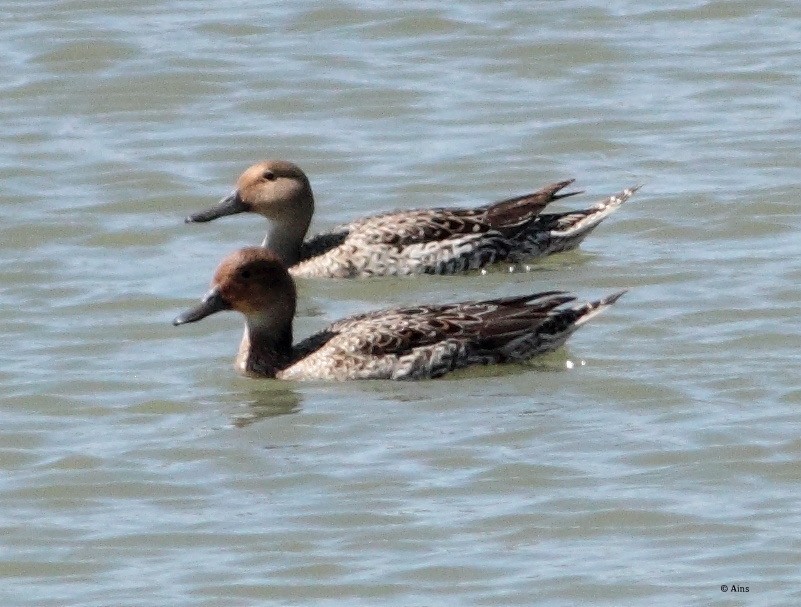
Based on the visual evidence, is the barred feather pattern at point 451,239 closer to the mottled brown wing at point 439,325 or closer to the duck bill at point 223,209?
the duck bill at point 223,209

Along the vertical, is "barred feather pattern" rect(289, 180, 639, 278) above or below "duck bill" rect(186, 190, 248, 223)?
below

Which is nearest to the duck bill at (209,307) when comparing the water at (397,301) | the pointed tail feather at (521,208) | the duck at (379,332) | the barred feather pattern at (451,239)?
the duck at (379,332)

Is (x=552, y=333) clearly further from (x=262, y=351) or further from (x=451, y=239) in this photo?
(x=451, y=239)

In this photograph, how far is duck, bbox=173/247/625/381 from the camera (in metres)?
13.2

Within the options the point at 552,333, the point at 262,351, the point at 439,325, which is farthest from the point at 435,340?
the point at 262,351

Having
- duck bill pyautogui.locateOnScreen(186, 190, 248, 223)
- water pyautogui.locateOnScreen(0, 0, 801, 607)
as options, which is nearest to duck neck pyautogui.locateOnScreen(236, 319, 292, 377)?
water pyautogui.locateOnScreen(0, 0, 801, 607)

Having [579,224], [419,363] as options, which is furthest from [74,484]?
[579,224]

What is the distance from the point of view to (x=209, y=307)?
13.5 m

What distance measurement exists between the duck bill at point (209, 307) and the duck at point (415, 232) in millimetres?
2171

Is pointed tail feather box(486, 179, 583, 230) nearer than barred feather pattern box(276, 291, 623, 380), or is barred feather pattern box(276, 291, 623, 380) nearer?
barred feather pattern box(276, 291, 623, 380)

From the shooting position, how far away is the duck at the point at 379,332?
13242 millimetres

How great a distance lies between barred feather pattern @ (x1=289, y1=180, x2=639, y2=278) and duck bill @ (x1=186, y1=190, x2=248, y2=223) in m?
0.51

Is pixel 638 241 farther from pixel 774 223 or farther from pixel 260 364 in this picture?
pixel 260 364

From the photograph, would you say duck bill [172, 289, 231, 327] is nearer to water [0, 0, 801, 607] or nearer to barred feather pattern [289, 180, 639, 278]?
water [0, 0, 801, 607]
